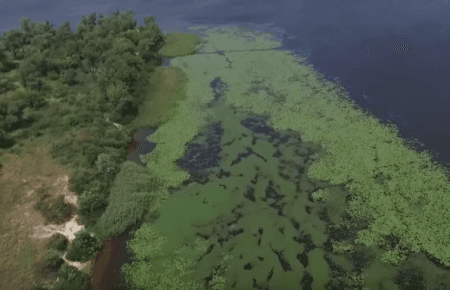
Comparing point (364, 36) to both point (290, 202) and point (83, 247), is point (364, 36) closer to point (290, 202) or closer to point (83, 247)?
point (290, 202)

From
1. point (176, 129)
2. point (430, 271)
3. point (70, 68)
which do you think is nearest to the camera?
point (430, 271)

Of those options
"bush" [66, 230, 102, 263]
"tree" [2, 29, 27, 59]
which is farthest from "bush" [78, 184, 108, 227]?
"tree" [2, 29, 27, 59]

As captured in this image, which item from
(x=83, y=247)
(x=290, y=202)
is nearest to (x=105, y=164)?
(x=83, y=247)

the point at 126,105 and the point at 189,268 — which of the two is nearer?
the point at 189,268

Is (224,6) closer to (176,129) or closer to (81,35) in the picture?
(81,35)

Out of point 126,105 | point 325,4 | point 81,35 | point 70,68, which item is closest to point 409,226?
point 126,105

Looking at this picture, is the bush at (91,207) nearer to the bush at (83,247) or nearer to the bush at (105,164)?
the bush at (83,247)
